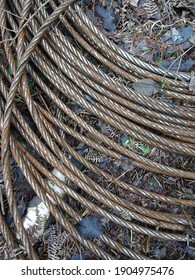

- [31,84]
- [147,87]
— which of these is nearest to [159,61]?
[147,87]

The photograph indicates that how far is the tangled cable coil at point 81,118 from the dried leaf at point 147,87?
25 millimetres

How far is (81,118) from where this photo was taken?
1989 millimetres

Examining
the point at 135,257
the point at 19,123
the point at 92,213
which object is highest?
the point at 19,123

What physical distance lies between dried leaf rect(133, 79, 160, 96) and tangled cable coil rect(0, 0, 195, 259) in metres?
0.03

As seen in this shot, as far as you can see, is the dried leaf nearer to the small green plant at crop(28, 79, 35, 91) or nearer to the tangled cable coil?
the tangled cable coil

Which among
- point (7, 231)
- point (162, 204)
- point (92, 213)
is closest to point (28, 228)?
point (7, 231)

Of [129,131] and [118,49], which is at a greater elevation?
[118,49]

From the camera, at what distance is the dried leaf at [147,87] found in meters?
1.97

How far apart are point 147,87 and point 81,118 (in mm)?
361

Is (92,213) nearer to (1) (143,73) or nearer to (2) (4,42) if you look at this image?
(1) (143,73)

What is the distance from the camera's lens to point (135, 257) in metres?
1.91

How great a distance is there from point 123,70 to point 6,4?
0.66 m

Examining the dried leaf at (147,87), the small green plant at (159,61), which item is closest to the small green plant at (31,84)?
the dried leaf at (147,87)

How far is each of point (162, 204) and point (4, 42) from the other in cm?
111
